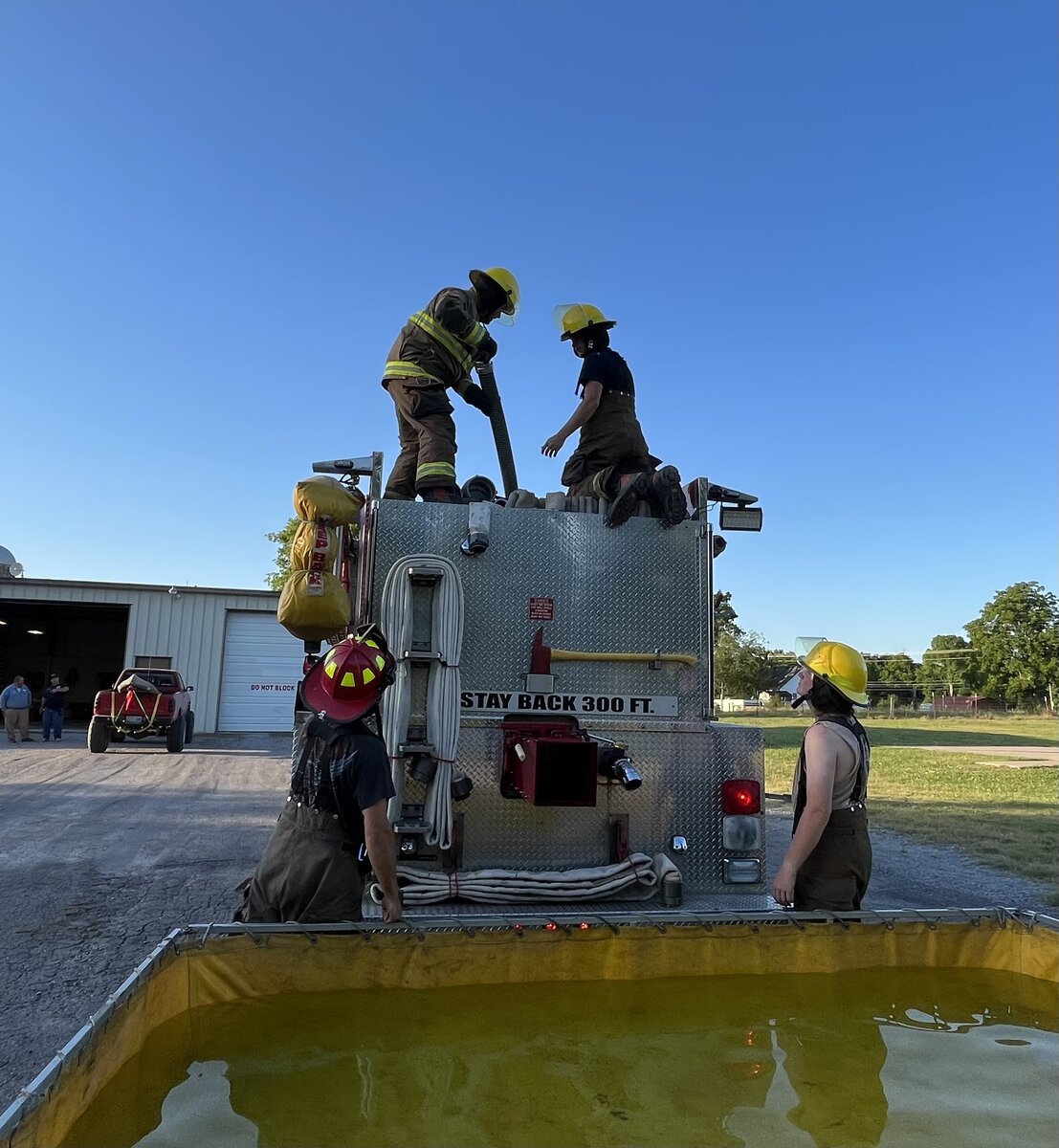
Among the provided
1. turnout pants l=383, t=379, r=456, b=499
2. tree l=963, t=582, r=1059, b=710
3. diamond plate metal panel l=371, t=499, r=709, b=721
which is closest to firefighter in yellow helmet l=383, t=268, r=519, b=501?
turnout pants l=383, t=379, r=456, b=499

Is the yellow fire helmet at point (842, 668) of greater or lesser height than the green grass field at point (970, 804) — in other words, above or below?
above

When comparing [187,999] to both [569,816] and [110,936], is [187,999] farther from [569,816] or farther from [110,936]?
[110,936]

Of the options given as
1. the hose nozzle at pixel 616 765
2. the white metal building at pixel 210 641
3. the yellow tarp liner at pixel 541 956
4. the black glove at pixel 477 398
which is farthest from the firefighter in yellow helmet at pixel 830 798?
the white metal building at pixel 210 641

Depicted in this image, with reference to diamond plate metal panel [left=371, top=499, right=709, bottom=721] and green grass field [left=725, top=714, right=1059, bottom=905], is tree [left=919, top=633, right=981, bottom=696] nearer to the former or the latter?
green grass field [left=725, top=714, right=1059, bottom=905]

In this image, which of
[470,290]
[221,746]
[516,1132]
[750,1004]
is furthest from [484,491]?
[221,746]

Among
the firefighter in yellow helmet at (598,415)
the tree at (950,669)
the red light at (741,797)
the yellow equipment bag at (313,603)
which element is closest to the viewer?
the yellow equipment bag at (313,603)

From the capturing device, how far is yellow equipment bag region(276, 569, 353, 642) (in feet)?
12.3

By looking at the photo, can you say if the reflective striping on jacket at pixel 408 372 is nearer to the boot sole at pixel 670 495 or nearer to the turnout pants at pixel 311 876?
the boot sole at pixel 670 495

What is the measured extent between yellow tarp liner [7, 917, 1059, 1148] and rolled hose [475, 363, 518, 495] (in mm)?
4178

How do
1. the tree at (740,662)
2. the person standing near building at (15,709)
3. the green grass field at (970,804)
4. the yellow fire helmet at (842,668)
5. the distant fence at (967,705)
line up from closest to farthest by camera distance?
the yellow fire helmet at (842,668) < the green grass field at (970,804) < the person standing near building at (15,709) < the tree at (740,662) < the distant fence at (967,705)

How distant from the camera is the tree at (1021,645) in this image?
68.3 meters

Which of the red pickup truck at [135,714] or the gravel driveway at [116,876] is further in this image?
the red pickup truck at [135,714]

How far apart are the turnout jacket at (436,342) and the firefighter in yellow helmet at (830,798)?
9.91ft

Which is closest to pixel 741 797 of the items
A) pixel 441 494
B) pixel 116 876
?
pixel 441 494
